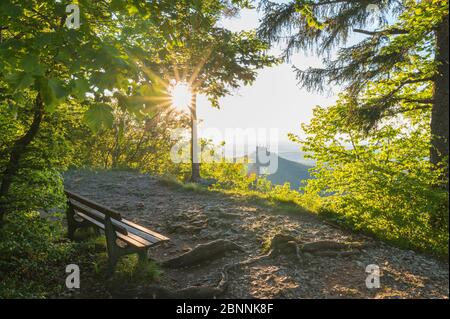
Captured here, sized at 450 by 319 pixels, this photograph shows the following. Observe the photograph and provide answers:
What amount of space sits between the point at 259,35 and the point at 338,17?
208cm

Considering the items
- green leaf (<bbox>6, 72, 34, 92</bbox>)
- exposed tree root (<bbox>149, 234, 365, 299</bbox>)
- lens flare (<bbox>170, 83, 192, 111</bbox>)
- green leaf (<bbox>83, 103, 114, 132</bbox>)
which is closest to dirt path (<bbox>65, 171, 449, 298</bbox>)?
exposed tree root (<bbox>149, 234, 365, 299</bbox>)

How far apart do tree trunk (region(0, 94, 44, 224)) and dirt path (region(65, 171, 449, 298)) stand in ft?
8.96

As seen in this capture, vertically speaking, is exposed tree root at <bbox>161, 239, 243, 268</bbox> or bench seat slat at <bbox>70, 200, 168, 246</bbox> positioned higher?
bench seat slat at <bbox>70, 200, 168, 246</bbox>

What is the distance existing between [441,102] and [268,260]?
4820 mm

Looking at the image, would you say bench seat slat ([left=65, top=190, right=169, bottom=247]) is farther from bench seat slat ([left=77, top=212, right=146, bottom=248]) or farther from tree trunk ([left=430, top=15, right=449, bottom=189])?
tree trunk ([left=430, top=15, right=449, bottom=189])

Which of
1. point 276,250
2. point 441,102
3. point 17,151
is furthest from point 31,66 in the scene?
point 441,102

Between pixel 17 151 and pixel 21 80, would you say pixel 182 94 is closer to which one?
pixel 17 151

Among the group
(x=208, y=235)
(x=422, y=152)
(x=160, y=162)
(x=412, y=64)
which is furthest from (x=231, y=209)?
(x=160, y=162)

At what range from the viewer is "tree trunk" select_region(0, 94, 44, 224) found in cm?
490

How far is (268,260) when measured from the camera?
579 centimetres

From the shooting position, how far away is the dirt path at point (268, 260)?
473 centimetres

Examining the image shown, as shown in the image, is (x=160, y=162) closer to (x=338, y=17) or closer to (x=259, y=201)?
(x=259, y=201)

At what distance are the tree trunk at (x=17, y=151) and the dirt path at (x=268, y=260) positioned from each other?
2.73m

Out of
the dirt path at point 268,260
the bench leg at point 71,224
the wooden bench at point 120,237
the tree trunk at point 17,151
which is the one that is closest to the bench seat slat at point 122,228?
the wooden bench at point 120,237
